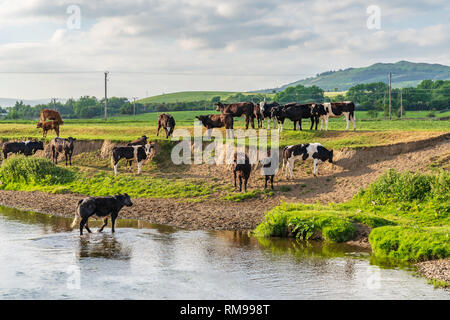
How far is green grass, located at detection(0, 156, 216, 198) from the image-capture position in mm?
25828

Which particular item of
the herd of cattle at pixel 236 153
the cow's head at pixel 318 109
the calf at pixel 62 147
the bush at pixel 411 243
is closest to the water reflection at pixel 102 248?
the herd of cattle at pixel 236 153

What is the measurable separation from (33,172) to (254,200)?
13776mm

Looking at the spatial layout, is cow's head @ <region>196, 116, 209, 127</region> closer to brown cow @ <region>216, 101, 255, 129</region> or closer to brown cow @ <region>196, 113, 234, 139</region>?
brown cow @ <region>196, 113, 234, 139</region>

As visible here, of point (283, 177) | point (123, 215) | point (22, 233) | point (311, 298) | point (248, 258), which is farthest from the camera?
point (283, 177)

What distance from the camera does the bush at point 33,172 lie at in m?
29.7

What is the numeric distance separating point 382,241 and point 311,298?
4.91m

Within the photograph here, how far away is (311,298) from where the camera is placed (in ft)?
39.6

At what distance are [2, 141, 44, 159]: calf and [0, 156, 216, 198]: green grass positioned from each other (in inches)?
96.7

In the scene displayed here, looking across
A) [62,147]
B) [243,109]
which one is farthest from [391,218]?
[62,147]

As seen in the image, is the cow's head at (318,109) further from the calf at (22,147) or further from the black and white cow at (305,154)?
the calf at (22,147)

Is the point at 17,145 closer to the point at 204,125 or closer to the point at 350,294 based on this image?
the point at 204,125

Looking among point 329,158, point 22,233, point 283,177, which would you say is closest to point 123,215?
point 22,233

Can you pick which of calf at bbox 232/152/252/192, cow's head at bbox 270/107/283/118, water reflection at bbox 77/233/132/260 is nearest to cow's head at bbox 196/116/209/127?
cow's head at bbox 270/107/283/118

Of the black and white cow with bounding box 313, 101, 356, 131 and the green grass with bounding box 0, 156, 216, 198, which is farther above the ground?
the black and white cow with bounding box 313, 101, 356, 131
